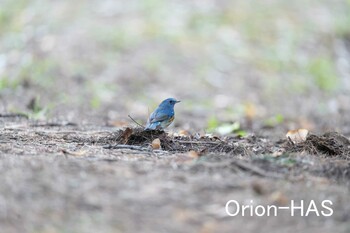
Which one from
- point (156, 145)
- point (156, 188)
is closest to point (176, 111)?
point (156, 145)

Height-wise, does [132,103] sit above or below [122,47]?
below

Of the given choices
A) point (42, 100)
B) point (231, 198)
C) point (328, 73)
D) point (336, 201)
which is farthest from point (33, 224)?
point (328, 73)

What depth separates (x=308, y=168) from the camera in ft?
14.7

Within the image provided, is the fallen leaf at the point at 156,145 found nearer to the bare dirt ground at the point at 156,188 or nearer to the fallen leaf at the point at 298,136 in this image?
the bare dirt ground at the point at 156,188

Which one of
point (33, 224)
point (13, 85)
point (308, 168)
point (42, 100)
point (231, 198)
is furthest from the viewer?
point (13, 85)

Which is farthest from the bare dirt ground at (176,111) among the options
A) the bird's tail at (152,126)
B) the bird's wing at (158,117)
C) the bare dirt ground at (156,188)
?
the bird's wing at (158,117)

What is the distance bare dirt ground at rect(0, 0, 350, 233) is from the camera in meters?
3.54

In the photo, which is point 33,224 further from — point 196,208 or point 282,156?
point 282,156

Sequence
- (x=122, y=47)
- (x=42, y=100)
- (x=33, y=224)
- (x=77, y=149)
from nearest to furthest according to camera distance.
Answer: (x=33, y=224) → (x=77, y=149) → (x=42, y=100) → (x=122, y=47)

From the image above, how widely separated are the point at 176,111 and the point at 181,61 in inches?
84.4

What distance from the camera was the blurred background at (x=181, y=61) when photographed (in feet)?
33.0

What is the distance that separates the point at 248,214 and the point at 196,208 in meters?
0.29

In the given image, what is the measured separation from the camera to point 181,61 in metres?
12.2

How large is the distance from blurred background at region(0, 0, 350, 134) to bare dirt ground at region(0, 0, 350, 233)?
0.04 m
